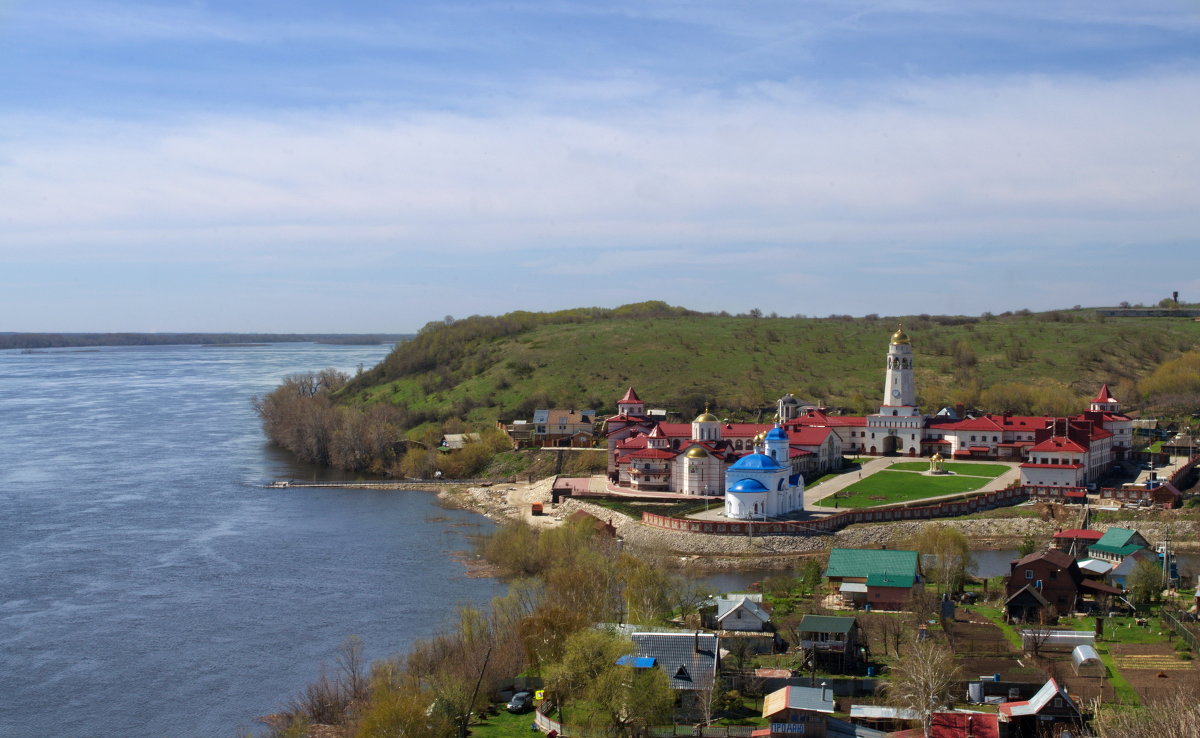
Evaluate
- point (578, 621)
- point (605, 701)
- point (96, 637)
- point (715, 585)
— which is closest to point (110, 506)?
point (96, 637)

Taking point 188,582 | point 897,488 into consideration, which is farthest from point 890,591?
point 188,582

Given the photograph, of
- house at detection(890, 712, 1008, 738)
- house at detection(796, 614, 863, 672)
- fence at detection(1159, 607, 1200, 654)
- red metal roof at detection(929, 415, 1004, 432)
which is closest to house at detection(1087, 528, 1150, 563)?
fence at detection(1159, 607, 1200, 654)

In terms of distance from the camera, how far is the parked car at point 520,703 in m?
27.2

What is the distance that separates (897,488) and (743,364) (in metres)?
41.0

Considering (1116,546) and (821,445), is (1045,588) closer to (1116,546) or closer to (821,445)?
(1116,546)

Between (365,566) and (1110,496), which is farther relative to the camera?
(1110,496)

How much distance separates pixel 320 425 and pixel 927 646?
190ft

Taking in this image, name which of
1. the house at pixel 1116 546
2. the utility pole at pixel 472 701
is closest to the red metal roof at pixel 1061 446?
the house at pixel 1116 546

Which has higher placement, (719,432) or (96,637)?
(719,432)

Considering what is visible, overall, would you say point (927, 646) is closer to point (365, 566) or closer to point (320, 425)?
point (365, 566)

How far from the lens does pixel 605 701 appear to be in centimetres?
2444

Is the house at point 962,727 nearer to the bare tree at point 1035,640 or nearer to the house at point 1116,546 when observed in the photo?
the bare tree at point 1035,640

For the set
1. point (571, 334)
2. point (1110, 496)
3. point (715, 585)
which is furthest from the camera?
point (571, 334)

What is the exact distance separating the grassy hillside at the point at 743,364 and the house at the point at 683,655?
53.9 m
